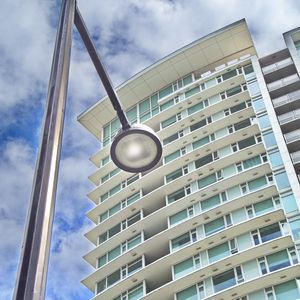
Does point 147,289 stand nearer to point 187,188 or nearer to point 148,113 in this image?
point 187,188

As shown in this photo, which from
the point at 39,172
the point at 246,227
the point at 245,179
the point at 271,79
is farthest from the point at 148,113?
the point at 39,172

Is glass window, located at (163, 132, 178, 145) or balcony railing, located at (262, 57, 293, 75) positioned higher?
balcony railing, located at (262, 57, 293, 75)

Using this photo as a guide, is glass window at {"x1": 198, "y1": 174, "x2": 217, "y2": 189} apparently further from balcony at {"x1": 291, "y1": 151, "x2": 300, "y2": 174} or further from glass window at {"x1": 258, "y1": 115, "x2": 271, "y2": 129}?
balcony at {"x1": 291, "y1": 151, "x2": 300, "y2": 174}

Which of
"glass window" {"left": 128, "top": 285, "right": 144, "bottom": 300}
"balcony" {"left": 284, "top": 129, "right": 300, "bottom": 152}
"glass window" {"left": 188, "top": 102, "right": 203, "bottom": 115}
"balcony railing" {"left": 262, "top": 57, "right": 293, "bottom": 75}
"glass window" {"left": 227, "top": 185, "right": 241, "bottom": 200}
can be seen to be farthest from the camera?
"balcony railing" {"left": 262, "top": 57, "right": 293, "bottom": 75}

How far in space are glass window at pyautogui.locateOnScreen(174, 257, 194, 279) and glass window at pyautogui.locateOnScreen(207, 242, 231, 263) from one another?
1272 millimetres

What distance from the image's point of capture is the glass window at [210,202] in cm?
3528

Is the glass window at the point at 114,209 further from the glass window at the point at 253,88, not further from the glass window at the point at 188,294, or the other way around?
the glass window at the point at 253,88

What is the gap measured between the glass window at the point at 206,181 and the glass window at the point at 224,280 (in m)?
7.53

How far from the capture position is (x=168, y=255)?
33.3m

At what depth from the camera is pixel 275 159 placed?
35.5 m

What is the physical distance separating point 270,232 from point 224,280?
3785mm

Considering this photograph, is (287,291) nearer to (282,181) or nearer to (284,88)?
(282,181)

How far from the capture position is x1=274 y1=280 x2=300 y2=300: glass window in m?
28.2

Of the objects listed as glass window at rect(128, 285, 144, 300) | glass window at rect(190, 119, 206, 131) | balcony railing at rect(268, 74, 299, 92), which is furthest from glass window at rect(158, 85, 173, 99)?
glass window at rect(128, 285, 144, 300)
